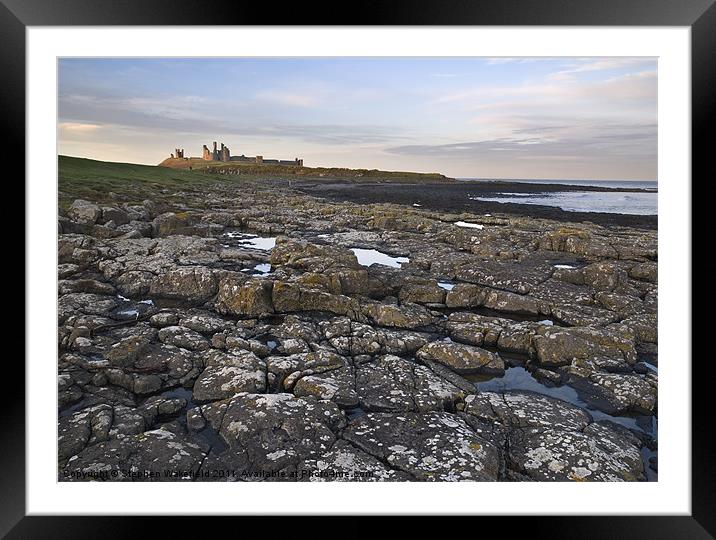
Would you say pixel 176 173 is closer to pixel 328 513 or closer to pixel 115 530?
pixel 115 530

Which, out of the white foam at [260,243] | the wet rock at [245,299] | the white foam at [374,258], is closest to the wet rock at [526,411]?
the white foam at [374,258]

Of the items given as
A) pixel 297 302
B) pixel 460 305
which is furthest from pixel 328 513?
pixel 460 305

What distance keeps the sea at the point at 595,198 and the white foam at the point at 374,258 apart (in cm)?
110

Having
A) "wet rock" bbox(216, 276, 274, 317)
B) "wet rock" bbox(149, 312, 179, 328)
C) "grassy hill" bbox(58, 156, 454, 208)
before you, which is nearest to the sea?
"grassy hill" bbox(58, 156, 454, 208)

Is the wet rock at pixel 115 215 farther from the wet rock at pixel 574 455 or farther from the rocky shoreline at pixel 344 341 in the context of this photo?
the wet rock at pixel 574 455

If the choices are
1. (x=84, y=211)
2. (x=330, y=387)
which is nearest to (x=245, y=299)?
(x=330, y=387)

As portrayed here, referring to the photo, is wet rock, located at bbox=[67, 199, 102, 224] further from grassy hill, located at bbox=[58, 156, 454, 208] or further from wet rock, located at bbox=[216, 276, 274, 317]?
wet rock, located at bbox=[216, 276, 274, 317]

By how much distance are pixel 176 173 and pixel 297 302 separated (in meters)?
1.79

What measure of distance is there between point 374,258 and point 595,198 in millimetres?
2312

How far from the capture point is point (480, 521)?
276 centimetres
